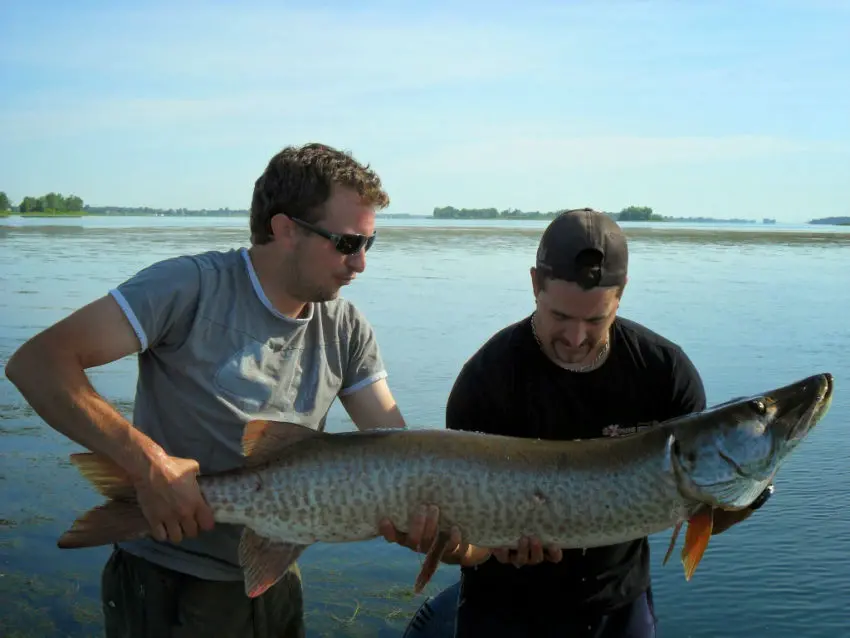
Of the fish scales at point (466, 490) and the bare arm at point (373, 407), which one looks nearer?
the fish scales at point (466, 490)

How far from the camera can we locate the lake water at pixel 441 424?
555 cm

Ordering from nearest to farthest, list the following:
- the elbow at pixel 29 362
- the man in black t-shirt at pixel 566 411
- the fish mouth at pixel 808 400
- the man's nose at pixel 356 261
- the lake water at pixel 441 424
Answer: the elbow at pixel 29 362 → the fish mouth at pixel 808 400 → the man in black t-shirt at pixel 566 411 → the man's nose at pixel 356 261 → the lake water at pixel 441 424

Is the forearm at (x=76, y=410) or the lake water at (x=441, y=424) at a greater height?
the forearm at (x=76, y=410)

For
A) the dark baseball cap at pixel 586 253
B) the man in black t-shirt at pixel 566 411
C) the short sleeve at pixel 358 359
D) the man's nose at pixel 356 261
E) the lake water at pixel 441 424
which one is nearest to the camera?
the dark baseball cap at pixel 586 253

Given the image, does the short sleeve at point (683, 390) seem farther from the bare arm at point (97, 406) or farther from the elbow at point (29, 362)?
the elbow at point (29, 362)

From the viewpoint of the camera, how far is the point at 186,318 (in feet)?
11.7

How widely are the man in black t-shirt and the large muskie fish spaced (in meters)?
0.16

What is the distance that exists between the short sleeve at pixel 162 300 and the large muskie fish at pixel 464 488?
486 mm

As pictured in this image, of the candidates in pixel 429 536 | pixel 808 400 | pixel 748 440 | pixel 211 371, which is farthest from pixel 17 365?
pixel 808 400

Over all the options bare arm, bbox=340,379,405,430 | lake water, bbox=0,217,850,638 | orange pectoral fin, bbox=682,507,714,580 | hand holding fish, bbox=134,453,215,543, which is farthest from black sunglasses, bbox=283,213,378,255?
lake water, bbox=0,217,850,638

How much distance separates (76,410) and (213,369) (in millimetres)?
542

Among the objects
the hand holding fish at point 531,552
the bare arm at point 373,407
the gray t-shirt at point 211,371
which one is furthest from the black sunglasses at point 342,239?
the hand holding fish at point 531,552

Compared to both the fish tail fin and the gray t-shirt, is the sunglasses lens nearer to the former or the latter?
the gray t-shirt

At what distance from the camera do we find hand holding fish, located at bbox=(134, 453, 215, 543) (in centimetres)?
327
